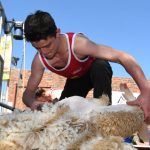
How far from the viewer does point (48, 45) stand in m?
1.30

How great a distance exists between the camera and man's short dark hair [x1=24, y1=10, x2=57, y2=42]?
1.28 m

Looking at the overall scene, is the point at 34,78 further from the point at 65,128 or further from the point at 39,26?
the point at 65,128

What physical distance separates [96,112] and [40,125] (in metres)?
0.10

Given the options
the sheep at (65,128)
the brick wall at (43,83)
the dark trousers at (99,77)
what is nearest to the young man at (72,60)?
→ the dark trousers at (99,77)

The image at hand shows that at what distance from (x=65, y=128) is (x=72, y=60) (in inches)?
36.5

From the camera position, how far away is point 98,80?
1555 mm

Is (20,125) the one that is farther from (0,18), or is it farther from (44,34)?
(0,18)

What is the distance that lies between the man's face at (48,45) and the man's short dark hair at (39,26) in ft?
0.05

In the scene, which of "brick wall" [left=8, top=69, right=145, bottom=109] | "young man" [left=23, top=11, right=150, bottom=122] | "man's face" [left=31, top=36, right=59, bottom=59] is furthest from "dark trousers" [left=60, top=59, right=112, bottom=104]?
"brick wall" [left=8, top=69, right=145, bottom=109]

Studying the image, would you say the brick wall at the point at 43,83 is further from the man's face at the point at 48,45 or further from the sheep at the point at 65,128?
the sheep at the point at 65,128

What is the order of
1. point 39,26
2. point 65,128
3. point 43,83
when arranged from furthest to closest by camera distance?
point 43,83
point 39,26
point 65,128

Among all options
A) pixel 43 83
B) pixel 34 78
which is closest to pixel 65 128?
pixel 34 78

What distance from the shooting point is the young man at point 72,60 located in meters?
1.29

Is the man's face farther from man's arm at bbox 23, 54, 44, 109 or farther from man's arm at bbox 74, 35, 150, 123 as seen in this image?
man's arm at bbox 23, 54, 44, 109
